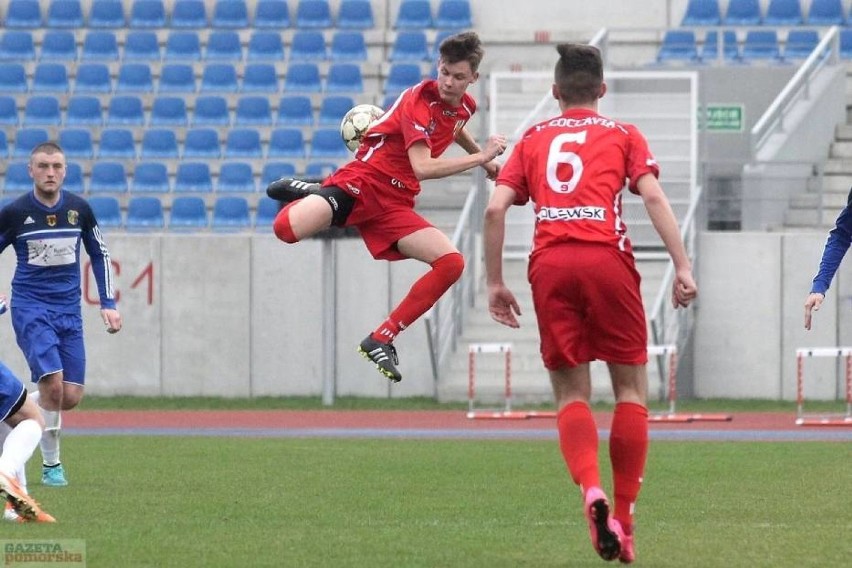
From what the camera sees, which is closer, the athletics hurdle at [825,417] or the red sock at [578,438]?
the red sock at [578,438]

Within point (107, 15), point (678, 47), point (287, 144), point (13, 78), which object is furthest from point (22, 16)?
point (678, 47)

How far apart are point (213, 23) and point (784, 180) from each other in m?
10.5

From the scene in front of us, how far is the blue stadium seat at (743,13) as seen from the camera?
26.4 metres

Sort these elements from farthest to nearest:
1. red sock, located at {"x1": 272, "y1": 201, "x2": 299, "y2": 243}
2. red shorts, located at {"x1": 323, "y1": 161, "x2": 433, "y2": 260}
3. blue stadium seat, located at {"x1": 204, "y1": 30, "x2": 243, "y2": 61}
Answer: blue stadium seat, located at {"x1": 204, "y1": 30, "x2": 243, "y2": 61} < red shorts, located at {"x1": 323, "y1": 161, "x2": 433, "y2": 260} < red sock, located at {"x1": 272, "y1": 201, "x2": 299, "y2": 243}

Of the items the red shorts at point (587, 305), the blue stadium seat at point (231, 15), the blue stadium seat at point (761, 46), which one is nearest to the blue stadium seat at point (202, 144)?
the blue stadium seat at point (231, 15)

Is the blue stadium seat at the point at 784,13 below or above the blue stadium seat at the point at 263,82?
above

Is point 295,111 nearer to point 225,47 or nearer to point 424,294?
point 225,47

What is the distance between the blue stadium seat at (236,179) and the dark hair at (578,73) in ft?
55.1

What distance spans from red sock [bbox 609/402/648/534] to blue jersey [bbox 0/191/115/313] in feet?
16.2

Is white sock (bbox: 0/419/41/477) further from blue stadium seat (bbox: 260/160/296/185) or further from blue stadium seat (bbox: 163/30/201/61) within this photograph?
blue stadium seat (bbox: 163/30/201/61)

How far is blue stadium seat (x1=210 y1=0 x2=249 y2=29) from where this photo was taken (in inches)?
1072

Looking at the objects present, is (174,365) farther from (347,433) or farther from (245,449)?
(245,449)

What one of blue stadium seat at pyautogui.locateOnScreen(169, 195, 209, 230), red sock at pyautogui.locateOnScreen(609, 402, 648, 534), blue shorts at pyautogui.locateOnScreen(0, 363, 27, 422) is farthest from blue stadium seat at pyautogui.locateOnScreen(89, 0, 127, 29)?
red sock at pyautogui.locateOnScreen(609, 402, 648, 534)

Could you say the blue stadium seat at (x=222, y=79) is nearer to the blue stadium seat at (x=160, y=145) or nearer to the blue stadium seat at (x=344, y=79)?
the blue stadium seat at (x=160, y=145)
